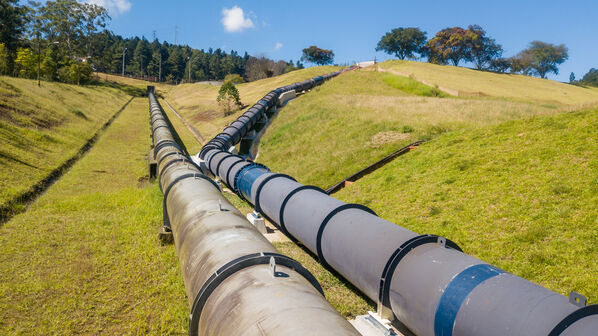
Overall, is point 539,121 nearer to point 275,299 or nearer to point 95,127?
point 275,299

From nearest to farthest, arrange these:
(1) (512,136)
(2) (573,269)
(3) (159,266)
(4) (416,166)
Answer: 1. (2) (573,269)
2. (3) (159,266)
3. (1) (512,136)
4. (4) (416,166)

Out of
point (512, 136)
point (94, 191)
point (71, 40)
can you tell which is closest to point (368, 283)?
point (512, 136)

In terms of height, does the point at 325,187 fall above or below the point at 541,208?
below

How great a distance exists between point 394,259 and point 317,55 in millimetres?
138156

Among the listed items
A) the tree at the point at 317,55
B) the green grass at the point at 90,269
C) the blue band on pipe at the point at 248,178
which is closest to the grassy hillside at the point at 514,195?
the blue band on pipe at the point at 248,178

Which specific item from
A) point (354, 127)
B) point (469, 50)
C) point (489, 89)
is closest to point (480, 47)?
point (469, 50)

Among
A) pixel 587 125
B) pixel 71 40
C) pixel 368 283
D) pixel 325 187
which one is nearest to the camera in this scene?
pixel 368 283

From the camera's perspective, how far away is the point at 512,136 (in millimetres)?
14461

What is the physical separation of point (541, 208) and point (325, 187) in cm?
1028

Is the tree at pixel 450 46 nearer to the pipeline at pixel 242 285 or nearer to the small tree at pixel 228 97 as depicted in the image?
the small tree at pixel 228 97

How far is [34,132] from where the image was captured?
2366 centimetres

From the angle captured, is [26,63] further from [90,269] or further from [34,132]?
[90,269]

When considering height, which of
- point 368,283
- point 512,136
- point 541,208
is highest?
point 512,136

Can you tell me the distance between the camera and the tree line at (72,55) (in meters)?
61.5
